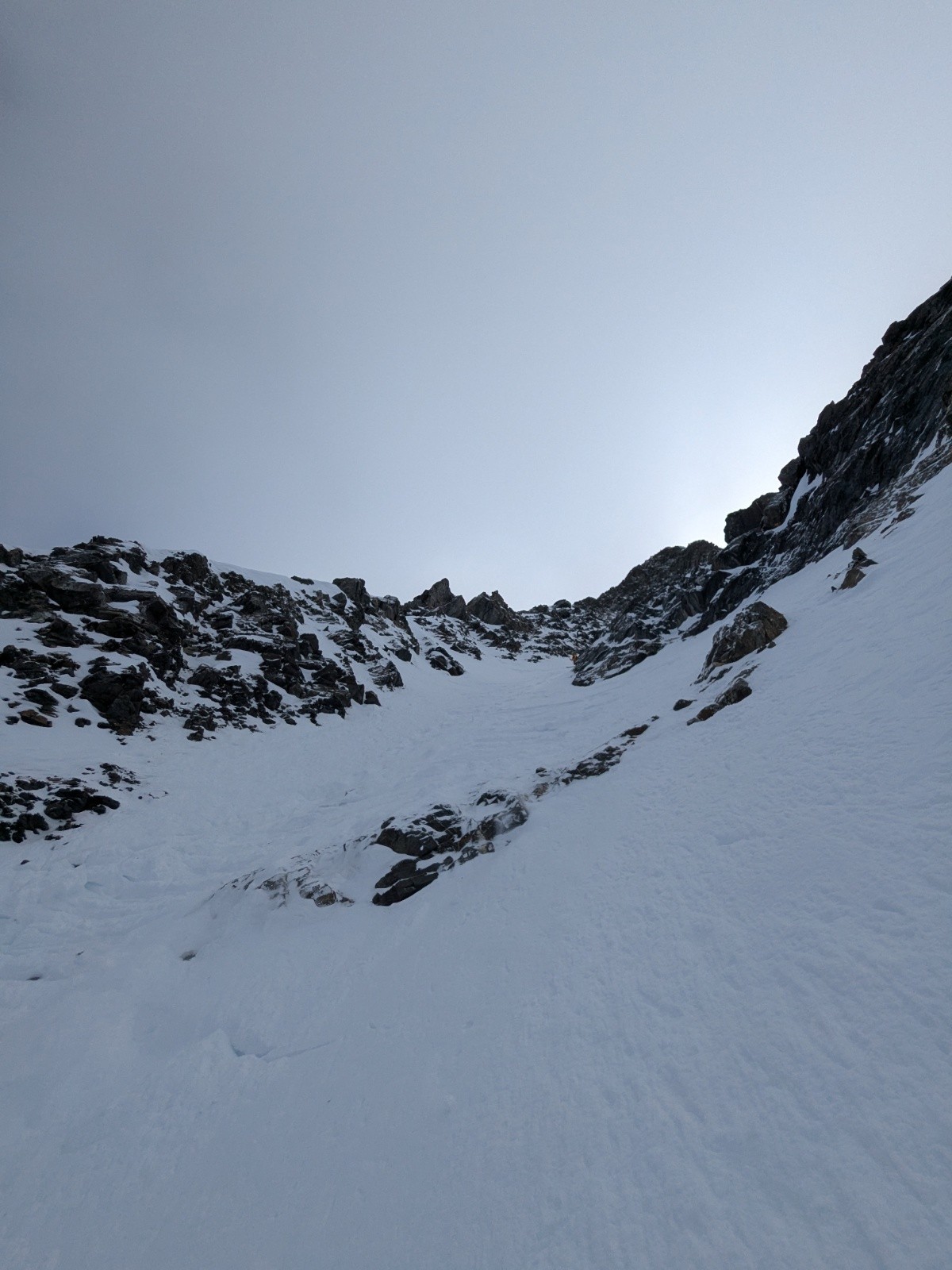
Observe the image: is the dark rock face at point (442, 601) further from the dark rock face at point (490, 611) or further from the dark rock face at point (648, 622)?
the dark rock face at point (648, 622)

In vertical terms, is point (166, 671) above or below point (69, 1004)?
above

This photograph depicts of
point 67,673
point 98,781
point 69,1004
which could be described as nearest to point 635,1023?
point 69,1004

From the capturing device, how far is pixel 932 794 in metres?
5.90

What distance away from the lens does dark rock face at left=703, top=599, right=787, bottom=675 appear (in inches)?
707

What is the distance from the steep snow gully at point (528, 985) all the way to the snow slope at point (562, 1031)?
34 mm

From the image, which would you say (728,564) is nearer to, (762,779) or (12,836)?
(762,779)

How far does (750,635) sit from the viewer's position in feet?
59.9

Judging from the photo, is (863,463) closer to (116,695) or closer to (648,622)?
(648,622)

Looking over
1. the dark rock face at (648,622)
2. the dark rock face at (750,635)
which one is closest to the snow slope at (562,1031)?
the dark rock face at (750,635)

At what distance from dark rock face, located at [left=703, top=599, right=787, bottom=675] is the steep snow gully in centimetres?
19

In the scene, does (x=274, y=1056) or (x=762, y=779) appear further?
(x=762, y=779)

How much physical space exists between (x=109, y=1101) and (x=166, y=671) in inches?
926

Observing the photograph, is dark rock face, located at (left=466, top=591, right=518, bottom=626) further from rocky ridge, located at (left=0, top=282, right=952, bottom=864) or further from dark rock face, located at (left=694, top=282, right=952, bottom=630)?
dark rock face, located at (left=694, top=282, right=952, bottom=630)

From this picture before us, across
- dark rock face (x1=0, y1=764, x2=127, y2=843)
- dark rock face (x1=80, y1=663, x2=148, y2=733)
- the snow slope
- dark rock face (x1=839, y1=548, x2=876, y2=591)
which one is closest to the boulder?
the snow slope
